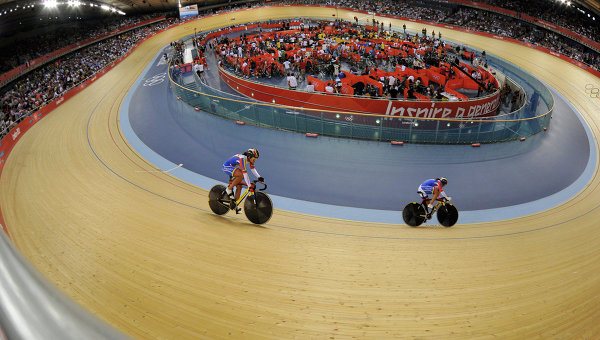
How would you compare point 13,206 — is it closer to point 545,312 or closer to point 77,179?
point 77,179

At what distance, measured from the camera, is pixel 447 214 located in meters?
6.96

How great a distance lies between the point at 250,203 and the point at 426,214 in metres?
3.64

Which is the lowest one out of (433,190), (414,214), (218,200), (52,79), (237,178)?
(52,79)

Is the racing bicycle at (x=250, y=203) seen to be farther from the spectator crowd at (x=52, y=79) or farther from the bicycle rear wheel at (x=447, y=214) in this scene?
the spectator crowd at (x=52, y=79)

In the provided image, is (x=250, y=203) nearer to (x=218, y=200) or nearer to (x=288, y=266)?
(x=218, y=200)

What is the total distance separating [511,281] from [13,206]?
9555mm

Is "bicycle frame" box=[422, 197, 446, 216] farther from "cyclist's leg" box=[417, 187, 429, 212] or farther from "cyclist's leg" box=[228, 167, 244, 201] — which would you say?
"cyclist's leg" box=[228, 167, 244, 201]

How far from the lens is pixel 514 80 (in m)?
17.8

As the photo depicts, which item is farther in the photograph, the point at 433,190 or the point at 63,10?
the point at 63,10

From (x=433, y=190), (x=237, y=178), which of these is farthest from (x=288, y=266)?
(x=433, y=190)

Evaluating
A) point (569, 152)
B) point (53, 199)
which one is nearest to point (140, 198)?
point (53, 199)

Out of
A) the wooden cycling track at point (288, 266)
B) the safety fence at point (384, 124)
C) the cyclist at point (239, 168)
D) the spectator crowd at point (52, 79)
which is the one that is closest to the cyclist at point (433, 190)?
the wooden cycling track at point (288, 266)

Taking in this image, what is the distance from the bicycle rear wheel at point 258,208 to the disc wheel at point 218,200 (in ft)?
1.69

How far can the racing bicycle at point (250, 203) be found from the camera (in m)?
6.16
